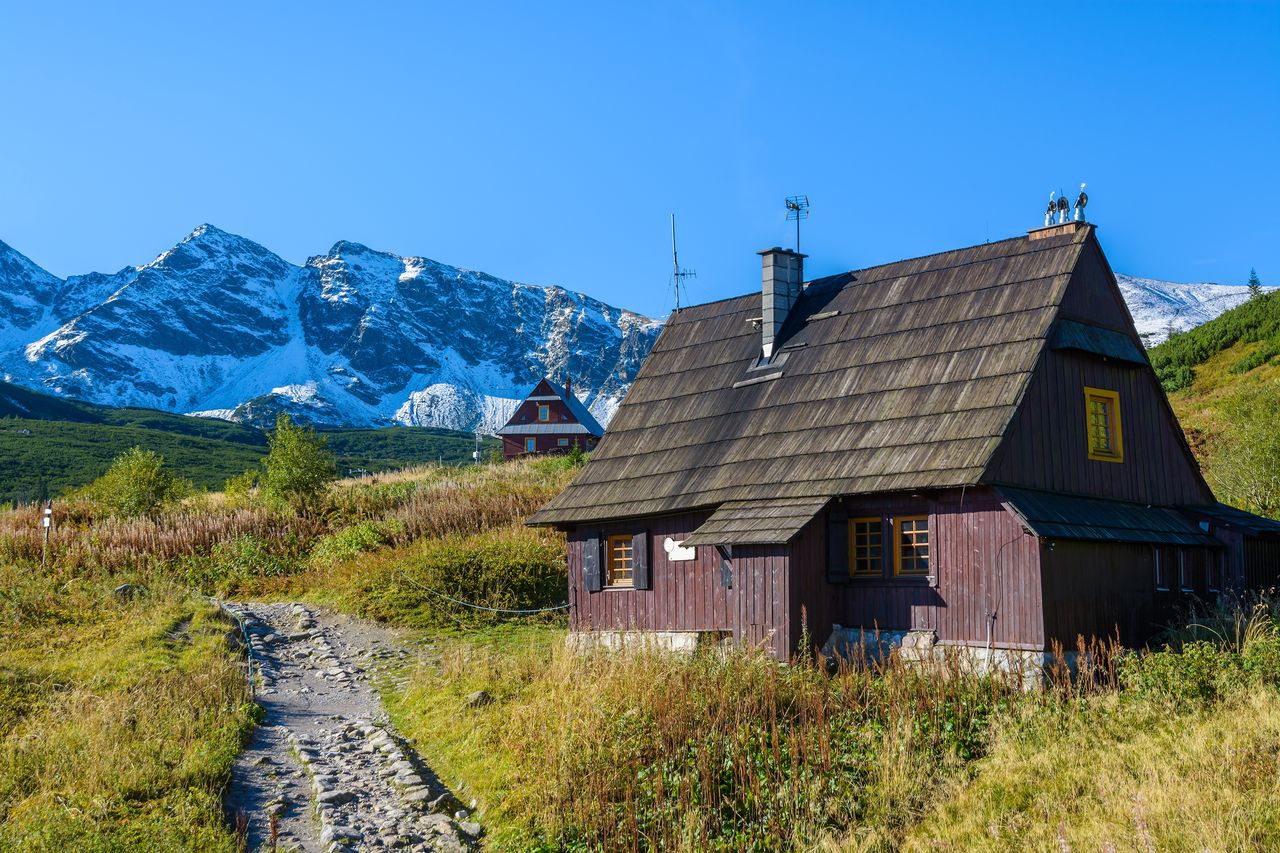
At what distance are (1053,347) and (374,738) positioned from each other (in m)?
11.6

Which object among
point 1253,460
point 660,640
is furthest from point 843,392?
point 1253,460

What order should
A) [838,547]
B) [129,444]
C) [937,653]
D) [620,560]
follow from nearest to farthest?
[937,653] < [838,547] < [620,560] < [129,444]

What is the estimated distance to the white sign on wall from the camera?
21.0 m

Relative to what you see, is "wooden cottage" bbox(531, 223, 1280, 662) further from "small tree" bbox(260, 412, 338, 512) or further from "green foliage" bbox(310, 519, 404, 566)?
"small tree" bbox(260, 412, 338, 512)

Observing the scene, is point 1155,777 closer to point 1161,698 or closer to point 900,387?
point 1161,698

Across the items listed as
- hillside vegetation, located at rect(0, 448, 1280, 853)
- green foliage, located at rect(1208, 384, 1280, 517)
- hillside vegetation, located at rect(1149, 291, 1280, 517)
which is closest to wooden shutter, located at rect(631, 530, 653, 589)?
hillside vegetation, located at rect(0, 448, 1280, 853)

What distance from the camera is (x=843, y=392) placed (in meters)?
20.8

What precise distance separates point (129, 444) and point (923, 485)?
128 metres

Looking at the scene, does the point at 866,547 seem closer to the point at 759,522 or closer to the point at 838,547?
the point at 838,547

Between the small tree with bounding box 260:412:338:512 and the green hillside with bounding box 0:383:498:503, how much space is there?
53252mm

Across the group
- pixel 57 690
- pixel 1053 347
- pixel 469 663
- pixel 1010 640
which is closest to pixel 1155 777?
pixel 1010 640

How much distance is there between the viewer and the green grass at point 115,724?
11.9 meters

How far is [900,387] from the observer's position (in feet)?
64.9

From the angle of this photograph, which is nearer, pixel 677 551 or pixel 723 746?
pixel 723 746
